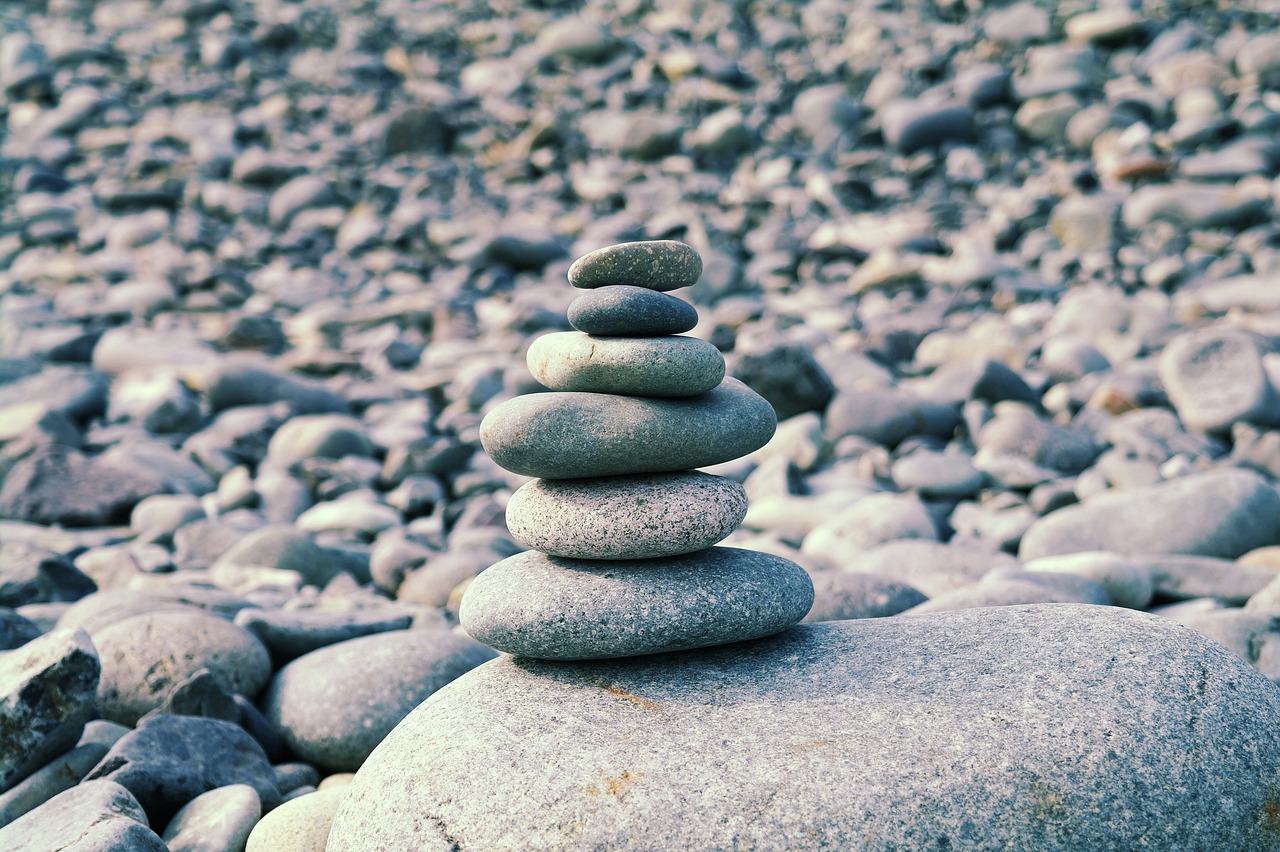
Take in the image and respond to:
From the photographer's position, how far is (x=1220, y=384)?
6445 mm

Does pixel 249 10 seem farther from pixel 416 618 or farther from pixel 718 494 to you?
pixel 718 494

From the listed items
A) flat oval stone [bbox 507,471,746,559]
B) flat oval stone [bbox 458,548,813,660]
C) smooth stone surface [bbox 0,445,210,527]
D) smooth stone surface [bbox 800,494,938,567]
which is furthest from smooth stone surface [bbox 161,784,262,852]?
smooth stone surface [bbox 0,445,210,527]

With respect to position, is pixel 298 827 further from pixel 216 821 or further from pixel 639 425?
pixel 639 425

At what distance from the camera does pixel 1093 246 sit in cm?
995

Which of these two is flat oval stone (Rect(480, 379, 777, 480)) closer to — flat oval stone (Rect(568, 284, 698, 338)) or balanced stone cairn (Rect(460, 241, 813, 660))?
balanced stone cairn (Rect(460, 241, 813, 660))

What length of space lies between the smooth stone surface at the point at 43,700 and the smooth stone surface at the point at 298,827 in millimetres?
642

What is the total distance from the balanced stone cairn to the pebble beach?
0.01 meters

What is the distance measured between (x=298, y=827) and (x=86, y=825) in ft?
1.39

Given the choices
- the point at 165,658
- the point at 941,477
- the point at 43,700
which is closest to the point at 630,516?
the point at 43,700

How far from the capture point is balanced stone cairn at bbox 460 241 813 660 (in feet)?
8.10

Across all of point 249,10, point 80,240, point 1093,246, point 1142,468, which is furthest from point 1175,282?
point 249,10

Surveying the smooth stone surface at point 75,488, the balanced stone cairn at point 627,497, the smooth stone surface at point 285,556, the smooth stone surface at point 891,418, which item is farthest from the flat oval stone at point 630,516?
the smooth stone surface at point 891,418

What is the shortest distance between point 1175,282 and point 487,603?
8190 millimetres

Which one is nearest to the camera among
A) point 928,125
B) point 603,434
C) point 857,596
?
point 603,434
